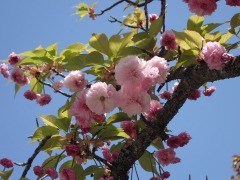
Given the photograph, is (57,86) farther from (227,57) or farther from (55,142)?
(227,57)

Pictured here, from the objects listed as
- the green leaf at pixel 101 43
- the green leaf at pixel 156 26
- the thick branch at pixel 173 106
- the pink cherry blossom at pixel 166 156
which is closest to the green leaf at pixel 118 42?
the green leaf at pixel 101 43

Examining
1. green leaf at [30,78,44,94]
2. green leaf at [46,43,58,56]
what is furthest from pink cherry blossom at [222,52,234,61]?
green leaf at [30,78,44,94]

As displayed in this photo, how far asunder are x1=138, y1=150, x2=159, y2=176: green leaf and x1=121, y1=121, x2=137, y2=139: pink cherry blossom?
0.99 ft

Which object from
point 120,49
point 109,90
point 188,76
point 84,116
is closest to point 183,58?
point 188,76

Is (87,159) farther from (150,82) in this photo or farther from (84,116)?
(150,82)

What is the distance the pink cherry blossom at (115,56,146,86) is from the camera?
1.60m

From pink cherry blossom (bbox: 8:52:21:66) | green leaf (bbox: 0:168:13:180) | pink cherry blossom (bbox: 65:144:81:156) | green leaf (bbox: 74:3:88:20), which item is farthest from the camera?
green leaf (bbox: 74:3:88:20)

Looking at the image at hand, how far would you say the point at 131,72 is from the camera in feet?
5.23

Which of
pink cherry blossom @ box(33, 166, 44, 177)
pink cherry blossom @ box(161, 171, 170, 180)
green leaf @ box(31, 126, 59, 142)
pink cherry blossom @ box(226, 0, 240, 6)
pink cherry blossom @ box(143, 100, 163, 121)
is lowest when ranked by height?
pink cherry blossom @ box(33, 166, 44, 177)

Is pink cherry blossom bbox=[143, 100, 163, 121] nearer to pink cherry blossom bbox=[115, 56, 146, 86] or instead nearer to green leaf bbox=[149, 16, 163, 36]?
green leaf bbox=[149, 16, 163, 36]

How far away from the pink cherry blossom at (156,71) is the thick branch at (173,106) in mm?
340

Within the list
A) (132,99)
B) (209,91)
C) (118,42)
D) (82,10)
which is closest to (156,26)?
(118,42)

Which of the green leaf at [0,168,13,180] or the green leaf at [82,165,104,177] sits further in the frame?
the green leaf at [0,168,13,180]

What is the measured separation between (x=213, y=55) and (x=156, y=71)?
1.07 feet
